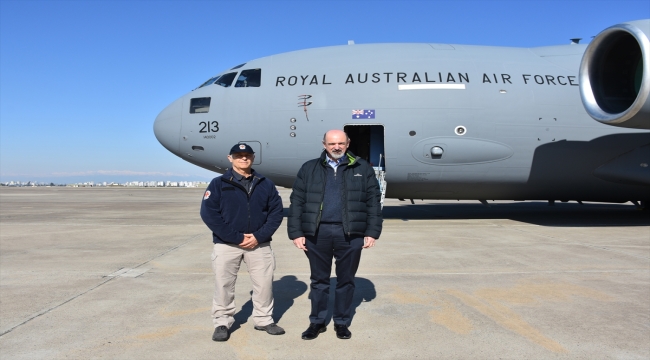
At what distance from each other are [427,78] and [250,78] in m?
4.49

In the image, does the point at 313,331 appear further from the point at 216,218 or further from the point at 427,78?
the point at 427,78

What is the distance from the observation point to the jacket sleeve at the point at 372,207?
402cm

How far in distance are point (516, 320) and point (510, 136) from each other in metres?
7.84

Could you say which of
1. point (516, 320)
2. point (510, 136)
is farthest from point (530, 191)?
point (516, 320)

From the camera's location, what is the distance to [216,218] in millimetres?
3930

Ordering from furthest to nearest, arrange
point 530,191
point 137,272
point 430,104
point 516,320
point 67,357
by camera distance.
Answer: point 530,191, point 430,104, point 137,272, point 516,320, point 67,357

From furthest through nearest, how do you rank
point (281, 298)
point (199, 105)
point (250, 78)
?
point (199, 105) → point (250, 78) → point (281, 298)

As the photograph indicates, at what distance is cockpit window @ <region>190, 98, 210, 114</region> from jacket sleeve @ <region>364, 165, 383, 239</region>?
8749mm

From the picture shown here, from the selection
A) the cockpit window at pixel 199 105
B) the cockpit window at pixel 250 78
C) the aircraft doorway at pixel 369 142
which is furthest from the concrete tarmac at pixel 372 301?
the cockpit window at pixel 250 78

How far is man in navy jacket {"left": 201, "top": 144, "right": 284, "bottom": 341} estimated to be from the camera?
391 centimetres

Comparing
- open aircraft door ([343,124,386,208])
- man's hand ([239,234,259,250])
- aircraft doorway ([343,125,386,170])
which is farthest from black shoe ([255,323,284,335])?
aircraft doorway ([343,125,386,170])

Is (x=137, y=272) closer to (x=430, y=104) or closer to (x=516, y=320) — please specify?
(x=516, y=320)

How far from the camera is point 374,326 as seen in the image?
13.6ft

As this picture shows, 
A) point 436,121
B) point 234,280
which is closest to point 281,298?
point 234,280
